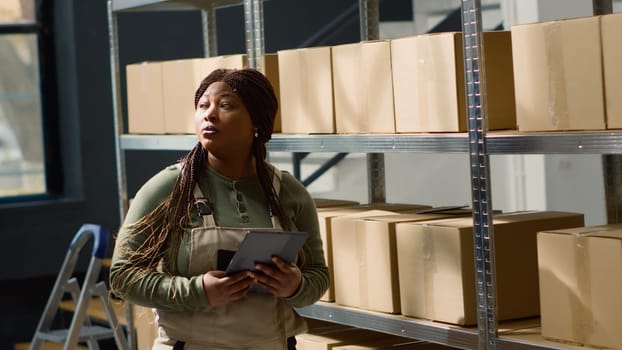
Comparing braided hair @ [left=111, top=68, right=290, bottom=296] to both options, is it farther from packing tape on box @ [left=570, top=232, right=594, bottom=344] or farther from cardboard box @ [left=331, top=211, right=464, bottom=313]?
packing tape on box @ [left=570, top=232, right=594, bottom=344]

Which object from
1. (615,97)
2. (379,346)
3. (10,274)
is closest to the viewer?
(615,97)

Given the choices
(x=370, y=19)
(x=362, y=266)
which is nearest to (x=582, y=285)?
(x=362, y=266)

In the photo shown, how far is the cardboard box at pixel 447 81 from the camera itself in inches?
116

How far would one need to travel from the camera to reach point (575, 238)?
2.62 m

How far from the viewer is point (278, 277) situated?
2527 millimetres

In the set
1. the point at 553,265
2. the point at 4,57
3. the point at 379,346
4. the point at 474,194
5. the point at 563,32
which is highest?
the point at 4,57

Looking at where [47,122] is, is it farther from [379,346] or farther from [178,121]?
[379,346]

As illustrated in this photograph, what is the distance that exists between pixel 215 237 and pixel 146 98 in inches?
76.2

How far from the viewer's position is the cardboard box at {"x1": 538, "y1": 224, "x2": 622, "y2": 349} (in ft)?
8.29

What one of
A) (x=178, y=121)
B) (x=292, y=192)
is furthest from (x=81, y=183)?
(x=292, y=192)

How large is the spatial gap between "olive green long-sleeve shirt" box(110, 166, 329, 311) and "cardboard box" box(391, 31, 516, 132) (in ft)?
1.65

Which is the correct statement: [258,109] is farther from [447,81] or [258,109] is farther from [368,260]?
[368,260]

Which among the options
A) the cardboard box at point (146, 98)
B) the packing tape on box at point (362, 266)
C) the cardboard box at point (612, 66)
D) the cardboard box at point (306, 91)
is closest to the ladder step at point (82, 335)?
the cardboard box at point (146, 98)

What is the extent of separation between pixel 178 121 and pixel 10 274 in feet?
8.77
